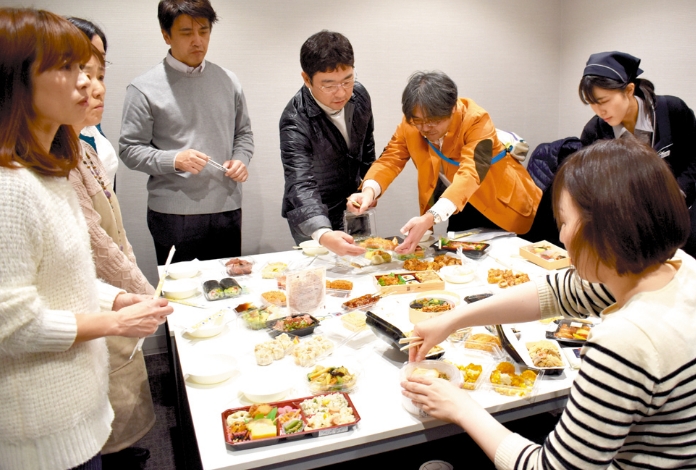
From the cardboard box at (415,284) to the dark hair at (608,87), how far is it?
4.37 ft

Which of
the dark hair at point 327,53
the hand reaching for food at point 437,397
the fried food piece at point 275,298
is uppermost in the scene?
the dark hair at point 327,53

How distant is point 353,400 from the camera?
1.46 metres

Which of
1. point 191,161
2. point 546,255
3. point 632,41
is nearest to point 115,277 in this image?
point 191,161

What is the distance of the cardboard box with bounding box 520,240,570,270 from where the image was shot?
2.40 metres

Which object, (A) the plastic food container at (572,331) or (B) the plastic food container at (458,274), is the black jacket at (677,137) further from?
(A) the plastic food container at (572,331)

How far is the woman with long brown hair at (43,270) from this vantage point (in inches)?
45.5

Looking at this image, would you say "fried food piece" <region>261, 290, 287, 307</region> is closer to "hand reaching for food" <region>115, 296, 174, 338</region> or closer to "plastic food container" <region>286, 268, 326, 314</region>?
"plastic food container" <region>286, 268, 326, 314</region>

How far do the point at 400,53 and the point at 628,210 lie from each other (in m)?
3.58

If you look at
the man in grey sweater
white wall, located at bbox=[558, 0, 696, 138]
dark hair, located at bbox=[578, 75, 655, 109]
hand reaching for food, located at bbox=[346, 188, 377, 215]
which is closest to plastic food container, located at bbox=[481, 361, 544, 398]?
hand reaching for food, located at bbox=[346, 188, 377, 215]

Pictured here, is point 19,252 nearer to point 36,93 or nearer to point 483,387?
point 36,93

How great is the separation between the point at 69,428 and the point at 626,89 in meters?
2.85

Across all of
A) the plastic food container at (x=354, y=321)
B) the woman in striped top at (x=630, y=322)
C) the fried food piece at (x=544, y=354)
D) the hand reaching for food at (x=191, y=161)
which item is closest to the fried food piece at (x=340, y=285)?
the plastic food container at (x=354, y=321)

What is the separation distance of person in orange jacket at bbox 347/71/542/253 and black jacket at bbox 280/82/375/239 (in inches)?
6.3

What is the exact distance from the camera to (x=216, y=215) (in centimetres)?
321
